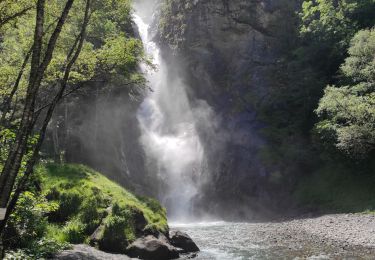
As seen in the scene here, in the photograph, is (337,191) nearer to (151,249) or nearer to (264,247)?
(264,247)

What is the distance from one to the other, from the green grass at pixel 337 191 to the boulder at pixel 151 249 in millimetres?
18442

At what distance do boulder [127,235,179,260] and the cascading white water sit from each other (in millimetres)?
24276

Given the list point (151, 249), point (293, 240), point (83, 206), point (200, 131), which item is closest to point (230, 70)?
point (200, 131)

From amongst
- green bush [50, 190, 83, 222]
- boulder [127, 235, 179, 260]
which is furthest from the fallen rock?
green bush [50, 190, 83, 222]

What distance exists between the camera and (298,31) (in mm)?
50375

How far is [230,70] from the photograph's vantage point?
52.3m

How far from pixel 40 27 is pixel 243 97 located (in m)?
42.4

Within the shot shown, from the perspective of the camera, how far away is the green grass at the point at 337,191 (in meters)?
31.7

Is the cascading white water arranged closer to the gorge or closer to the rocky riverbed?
the gorge

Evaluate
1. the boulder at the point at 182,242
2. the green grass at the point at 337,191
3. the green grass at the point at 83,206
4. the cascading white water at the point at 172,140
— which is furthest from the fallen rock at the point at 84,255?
the cascading white water at the point at 172,140

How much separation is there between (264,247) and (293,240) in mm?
3046

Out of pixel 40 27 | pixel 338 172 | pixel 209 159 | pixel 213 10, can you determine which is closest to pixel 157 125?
pixel 209 159

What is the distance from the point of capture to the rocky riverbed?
19281mm

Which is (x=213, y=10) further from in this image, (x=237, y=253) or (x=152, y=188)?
(x=237, y=253)
